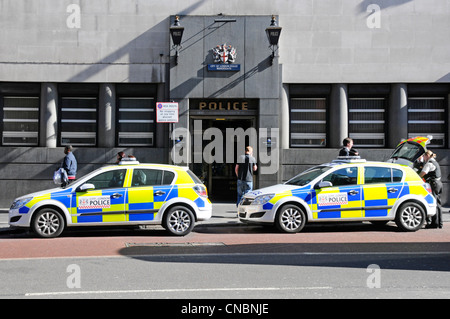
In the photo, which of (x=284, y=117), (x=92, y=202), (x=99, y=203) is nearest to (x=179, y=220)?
(x=99, y=203)

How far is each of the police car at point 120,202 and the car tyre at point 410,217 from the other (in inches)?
167

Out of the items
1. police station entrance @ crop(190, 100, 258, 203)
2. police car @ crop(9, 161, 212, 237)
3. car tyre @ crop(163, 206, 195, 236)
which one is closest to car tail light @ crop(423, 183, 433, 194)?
police car @ crop(9, 161, 212, 237)

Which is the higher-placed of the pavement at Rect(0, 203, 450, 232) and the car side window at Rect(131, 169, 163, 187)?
the car side window at Rect(131, 169, 163, 187)

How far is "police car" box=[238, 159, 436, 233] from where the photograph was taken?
12008 mm

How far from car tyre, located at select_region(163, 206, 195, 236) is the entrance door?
693 centimetres

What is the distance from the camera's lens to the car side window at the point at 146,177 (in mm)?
11673

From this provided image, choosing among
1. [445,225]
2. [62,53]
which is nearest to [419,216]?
[445,225]

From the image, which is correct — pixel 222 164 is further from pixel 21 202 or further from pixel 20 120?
pixel 21 202

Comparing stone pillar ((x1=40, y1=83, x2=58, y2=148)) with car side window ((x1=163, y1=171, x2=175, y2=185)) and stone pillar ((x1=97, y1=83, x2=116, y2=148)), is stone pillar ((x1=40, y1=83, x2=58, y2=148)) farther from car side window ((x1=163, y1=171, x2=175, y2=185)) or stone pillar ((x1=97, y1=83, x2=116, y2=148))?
car side window ((x1=163, y1=171, x2=175, y2=185))

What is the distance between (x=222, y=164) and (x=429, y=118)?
7116 mm

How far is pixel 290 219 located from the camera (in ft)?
39.3

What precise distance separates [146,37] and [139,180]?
7.89 meters
